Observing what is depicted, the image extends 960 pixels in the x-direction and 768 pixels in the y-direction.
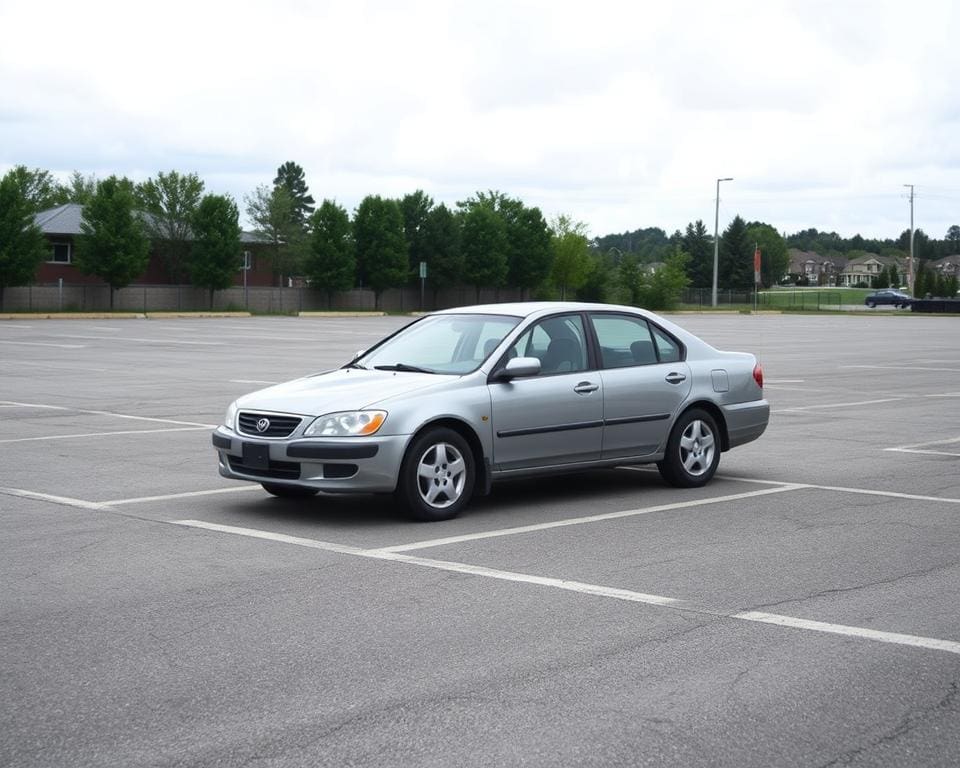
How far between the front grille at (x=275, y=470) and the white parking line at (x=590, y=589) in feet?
1.51

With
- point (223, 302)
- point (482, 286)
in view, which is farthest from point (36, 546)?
point (482, 286)

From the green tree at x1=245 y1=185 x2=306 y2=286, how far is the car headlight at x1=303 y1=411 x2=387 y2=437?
85.9 m

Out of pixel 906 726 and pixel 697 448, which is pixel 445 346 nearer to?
pixel 697 448

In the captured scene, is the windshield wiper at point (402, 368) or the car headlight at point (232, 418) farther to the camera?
the windshield wiper at point (402, 368)

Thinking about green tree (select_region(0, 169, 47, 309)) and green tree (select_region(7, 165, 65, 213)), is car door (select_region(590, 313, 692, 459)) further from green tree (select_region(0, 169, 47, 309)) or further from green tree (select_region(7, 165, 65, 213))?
green tree (select_region(7, 165, 65, 213))

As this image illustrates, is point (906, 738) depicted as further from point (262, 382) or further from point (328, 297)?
point (328, 297)

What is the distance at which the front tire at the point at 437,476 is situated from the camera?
9391 millimetres

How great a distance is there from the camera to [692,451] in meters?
11.4

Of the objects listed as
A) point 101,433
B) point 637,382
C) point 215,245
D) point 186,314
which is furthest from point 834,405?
point 215,245

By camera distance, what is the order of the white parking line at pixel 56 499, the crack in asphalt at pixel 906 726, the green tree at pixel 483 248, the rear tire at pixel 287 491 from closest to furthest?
the crack in asphalt at pixel 906 726, the rear tire at pixel 287 491, the white parking line at pixel 56 499, the green tree at pixel 483 248

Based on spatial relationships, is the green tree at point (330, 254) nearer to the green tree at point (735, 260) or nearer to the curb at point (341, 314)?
the curb at point (341, 314)

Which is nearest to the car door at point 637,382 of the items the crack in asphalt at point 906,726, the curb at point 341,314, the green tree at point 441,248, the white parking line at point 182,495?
the white parking line at point 182,495

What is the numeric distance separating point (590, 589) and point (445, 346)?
3.59 metres

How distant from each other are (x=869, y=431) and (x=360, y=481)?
29.5 feet
